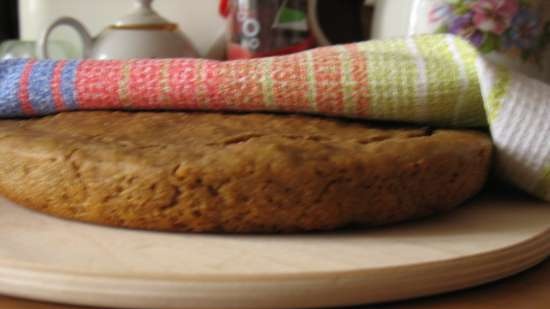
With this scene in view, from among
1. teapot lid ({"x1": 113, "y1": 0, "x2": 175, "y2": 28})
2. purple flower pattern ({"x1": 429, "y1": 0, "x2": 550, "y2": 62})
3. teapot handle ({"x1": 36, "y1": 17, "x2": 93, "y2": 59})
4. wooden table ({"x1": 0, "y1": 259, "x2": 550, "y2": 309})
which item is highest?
purple flower pattern ({"x1": 429, "y1": 0, "x2": 550, "y2": 62})

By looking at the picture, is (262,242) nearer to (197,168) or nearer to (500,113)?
(197,168)

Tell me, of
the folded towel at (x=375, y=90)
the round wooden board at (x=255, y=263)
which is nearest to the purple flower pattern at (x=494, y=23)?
the folded towel at (x=375, y=90)

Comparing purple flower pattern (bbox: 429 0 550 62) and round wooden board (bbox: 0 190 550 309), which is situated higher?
purple flower pattern (bbox: 429 0 550 62)

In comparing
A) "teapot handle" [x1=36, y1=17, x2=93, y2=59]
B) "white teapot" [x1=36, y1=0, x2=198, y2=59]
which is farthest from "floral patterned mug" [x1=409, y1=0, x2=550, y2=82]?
"teapot handle" [x1=36, y1=17, x2=93, y2=59]

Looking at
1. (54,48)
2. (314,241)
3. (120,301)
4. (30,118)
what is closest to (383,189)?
(314,241)

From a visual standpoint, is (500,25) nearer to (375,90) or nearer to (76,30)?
(375,90)

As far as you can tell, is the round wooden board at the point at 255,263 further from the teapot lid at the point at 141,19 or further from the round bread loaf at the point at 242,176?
the teapot lid at the point at 141,19

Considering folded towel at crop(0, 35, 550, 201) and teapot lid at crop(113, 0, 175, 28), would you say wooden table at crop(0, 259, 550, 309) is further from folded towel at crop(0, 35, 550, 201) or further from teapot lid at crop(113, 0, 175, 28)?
teapot lid at crop(113, 0, 175, 28)
